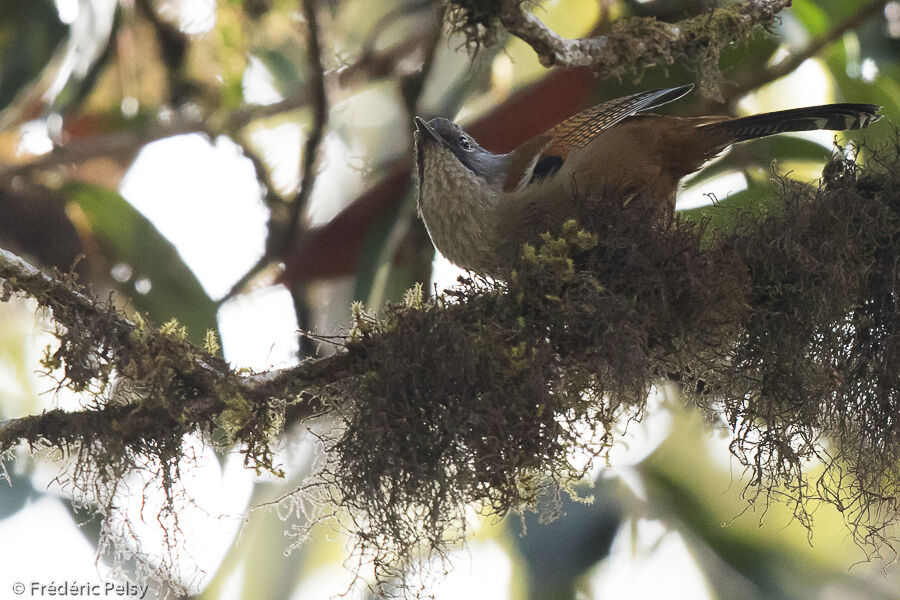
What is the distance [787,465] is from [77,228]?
399 centimetres

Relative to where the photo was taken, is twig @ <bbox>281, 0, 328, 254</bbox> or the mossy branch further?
twig @ <bbox>281, 0, 328, 254</bbox>

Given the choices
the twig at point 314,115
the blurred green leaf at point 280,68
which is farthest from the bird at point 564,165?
the blurred green leaf at point 280,68

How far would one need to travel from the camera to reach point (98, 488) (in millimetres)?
1953

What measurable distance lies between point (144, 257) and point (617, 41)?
2.94 m

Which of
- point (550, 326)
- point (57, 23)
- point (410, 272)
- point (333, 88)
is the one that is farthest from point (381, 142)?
point (550, 326)

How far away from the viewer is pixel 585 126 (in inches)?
110

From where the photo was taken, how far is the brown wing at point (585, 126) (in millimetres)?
2688

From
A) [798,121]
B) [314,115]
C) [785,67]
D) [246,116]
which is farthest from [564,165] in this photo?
[246,116]

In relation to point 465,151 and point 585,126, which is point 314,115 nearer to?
point 465,151

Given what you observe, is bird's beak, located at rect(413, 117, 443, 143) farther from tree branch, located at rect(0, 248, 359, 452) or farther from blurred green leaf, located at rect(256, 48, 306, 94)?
blurred green leaf, located at rect(256, 48, 306, 94)

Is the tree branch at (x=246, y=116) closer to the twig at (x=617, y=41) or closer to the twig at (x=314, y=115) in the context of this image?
the twig at (x=314, y=115)

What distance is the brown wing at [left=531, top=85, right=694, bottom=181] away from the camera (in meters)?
2.69

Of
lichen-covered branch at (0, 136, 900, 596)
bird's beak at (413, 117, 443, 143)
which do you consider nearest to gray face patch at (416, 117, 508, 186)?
bird's beak at (413, 117, 443, 143)

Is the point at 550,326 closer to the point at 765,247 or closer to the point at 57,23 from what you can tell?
the point at 765,247
